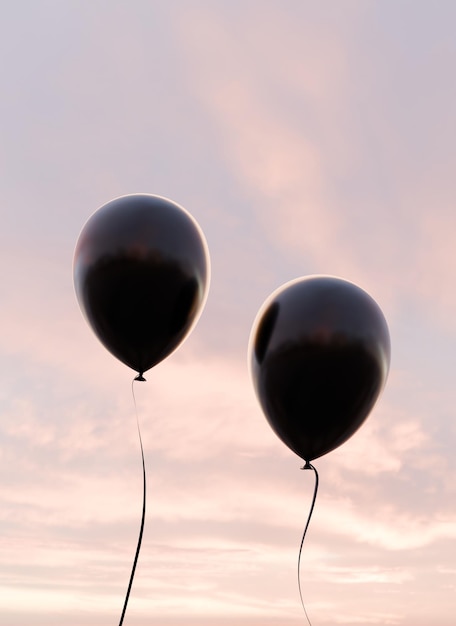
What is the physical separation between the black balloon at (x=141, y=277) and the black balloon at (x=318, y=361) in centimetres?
109

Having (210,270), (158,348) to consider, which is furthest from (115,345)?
(210,270)

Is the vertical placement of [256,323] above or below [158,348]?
above

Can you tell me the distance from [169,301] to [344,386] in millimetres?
2313

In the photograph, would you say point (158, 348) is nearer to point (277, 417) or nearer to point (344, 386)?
point (277, 417)

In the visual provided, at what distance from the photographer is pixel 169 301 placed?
28.5ft

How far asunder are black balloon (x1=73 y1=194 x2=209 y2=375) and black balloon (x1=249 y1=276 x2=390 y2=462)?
3.58ft

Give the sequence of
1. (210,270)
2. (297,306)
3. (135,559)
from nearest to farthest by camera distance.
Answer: (135,559) < (297,306) < (210,270)

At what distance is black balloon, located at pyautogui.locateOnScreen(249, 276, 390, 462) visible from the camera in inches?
335

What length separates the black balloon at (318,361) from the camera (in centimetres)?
850

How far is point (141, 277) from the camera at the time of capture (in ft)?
28.0

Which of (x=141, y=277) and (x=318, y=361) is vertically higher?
(x=141, y=277)

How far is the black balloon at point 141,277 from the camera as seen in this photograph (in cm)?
858

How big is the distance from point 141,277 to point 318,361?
2.30 m

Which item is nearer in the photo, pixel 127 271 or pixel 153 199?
pixel 127 271
